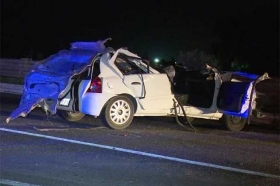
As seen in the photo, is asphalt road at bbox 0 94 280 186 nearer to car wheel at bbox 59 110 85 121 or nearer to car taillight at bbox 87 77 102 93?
car wheel at bbox 59 110 85 121

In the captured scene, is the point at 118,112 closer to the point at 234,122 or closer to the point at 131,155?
the point at 131,155

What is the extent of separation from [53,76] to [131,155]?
3072 mm

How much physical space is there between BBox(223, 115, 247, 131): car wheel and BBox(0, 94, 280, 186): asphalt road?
0.83 ft

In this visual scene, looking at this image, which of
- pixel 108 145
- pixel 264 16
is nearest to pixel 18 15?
pixel 264 16

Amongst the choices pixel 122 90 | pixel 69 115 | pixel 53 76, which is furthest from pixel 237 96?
pixel 53 76

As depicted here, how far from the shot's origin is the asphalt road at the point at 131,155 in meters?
6.73

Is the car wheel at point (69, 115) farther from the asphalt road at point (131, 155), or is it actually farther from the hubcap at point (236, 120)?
the hubcap at point (236, 120)

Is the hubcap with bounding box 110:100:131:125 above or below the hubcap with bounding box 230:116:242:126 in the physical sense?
above

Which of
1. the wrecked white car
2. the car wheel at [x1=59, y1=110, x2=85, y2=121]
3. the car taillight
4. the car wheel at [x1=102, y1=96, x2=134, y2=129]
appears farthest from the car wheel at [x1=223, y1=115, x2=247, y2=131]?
the car wheel at [x1=59, y1=110, x2=85, y2=121]

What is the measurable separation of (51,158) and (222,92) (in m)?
4.85

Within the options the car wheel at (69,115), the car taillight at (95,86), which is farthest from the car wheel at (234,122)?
the car wheel at (69,115)

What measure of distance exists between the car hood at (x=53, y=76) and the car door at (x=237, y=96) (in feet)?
8.88

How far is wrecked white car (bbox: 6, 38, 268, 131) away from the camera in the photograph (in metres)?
10.2

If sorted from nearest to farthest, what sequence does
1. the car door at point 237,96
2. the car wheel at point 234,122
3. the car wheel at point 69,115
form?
the car door at point 237,96 → the car wheel at point 69,115 → the car wheel at point 234,122
